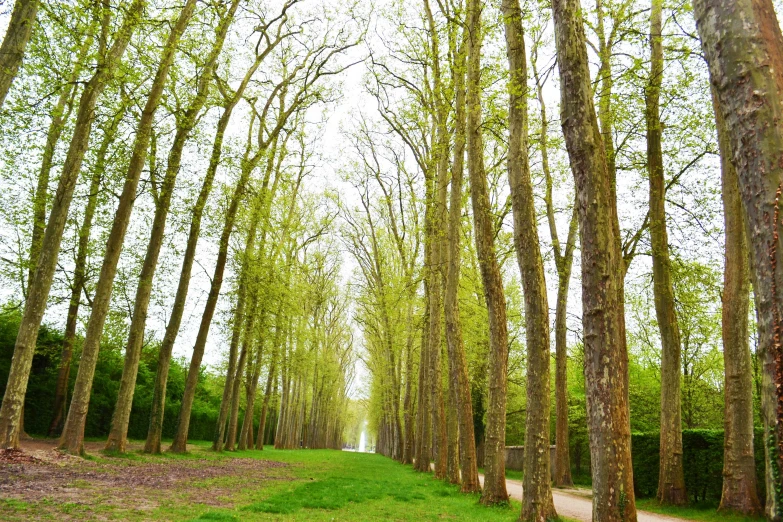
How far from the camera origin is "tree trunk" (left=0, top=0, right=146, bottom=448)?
1056cm

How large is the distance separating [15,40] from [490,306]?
987cm

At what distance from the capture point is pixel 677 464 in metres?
12.1

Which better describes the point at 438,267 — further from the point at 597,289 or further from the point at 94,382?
the point at 94,382

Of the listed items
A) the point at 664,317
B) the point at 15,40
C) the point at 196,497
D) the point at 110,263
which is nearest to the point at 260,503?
the point at 196,497

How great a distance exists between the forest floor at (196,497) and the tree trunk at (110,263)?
0.90m

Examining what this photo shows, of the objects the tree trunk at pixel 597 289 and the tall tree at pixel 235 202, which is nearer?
the tree trunk at pixel 597 289

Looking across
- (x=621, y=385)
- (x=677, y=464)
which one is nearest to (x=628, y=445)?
(x=621, y=385)

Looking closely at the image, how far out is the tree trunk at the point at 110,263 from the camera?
40.5 feet

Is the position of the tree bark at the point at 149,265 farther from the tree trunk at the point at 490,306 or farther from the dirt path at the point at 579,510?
the dirt path at the point at 579,510

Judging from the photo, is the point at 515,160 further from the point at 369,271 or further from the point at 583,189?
the point at 369,271

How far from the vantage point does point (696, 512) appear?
450 inches

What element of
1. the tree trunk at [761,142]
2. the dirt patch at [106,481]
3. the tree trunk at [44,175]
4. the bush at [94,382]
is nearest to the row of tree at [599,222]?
the tree trunk at [761,142]

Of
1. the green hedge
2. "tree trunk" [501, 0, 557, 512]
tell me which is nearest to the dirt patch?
"tree trunk" [501, 0, 557, 512]

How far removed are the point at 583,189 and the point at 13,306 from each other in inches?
863
